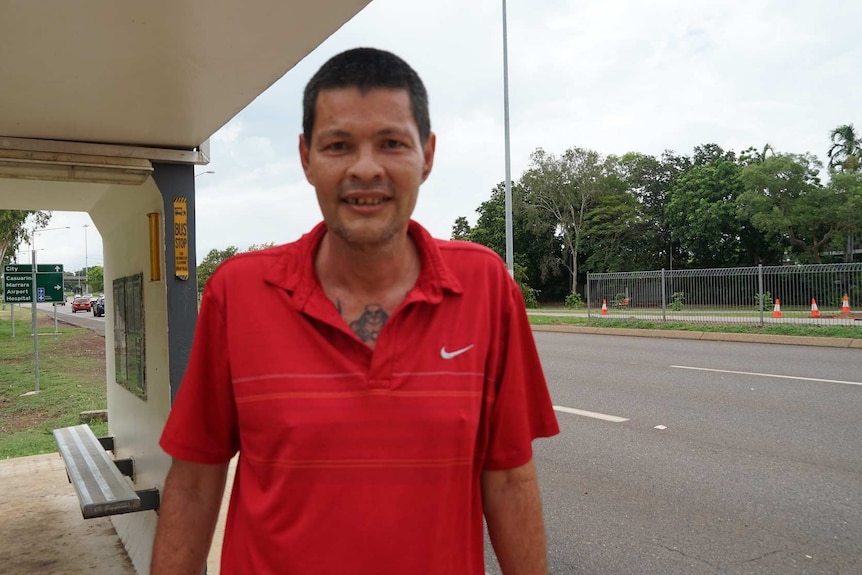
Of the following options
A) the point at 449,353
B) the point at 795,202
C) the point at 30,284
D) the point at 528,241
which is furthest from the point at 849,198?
the point at 449,353

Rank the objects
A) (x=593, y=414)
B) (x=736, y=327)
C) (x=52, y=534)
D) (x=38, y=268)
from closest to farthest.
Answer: (x=52, y=534)
(x=593, y=414)
(x=38, y=268)
(x=736, y=327)

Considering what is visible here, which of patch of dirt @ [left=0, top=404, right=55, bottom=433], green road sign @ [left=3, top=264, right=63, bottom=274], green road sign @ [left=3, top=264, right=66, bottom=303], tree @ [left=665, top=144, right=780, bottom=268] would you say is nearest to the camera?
patch of dirt @ [left=0, top=404, right=55, bottom=433]

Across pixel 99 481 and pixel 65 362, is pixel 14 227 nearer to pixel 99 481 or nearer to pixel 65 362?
pixel 65 362

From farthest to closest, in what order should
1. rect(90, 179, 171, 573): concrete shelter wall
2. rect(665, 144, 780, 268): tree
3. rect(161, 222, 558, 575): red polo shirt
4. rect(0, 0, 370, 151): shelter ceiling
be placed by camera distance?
rect(665, 144, 780, 268): tree
rect(90, 179, 171, 573): concrete shelter wall
rect(0, 0, 370, 151): shelter ceiling
rect(161, 222, 558, 575): red polo shirt

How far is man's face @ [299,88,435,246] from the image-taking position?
4.72 ft

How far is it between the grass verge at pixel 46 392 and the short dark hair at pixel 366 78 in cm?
718

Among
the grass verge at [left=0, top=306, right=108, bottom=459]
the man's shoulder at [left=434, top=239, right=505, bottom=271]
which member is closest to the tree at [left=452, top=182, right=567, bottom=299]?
the grass verge at [left=0, top=306, right=108, bottom=459]

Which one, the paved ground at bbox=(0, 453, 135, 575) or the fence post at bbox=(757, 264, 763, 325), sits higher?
the fence post at bbox=(757, 264, 763, 325)

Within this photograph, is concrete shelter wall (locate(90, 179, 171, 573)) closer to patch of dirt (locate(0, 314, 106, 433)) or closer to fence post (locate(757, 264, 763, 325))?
patch of dirt (locate(0, 314, 106, 433))

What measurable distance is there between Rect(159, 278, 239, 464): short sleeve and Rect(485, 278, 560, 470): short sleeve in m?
0.59

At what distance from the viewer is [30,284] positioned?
40.4ft

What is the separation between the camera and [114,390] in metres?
5.26

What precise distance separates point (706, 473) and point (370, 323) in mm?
4893

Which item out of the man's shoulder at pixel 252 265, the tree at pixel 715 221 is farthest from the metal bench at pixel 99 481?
the tree at pixel 715 221
